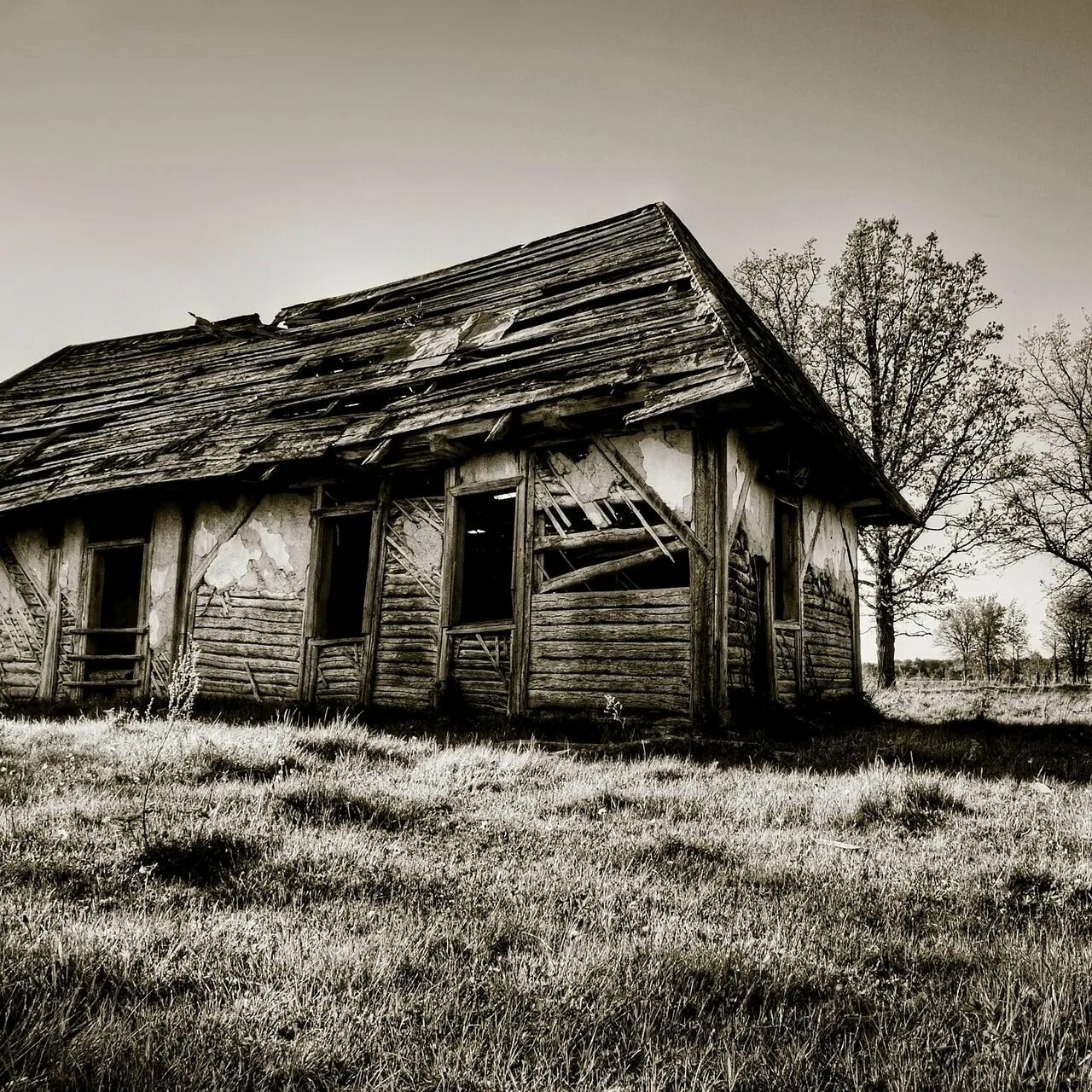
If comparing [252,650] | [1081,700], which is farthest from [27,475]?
→ [1081,700]

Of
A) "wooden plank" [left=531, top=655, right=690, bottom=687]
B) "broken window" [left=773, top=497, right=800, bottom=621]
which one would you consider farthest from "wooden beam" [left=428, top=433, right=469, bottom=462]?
"broken window" [left=773, top=497, right=800, bottom=621]

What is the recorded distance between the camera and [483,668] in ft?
30.6

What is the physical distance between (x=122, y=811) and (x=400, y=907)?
1.88 metres

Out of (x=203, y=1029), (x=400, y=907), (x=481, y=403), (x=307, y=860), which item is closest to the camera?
(x=203, y=1029)

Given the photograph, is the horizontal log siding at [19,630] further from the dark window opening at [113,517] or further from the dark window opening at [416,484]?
the dark window opening at [416,484]

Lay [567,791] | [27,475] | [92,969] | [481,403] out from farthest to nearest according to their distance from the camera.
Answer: [27,475] < [481,403] < [567,791] < [92,969]

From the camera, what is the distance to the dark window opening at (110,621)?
1179 cm

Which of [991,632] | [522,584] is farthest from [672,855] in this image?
[991,632]

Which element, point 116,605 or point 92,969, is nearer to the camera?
point 92,969

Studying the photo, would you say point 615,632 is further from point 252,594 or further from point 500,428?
point 252,594

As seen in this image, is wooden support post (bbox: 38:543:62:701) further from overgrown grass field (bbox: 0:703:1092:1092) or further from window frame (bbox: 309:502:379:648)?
overgrown grass field (bbox: 0:703:1092:1092)

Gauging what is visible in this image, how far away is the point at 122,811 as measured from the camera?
409 centimetres

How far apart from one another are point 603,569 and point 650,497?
2.96 ft

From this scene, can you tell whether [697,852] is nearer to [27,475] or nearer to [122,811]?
[122,811]
